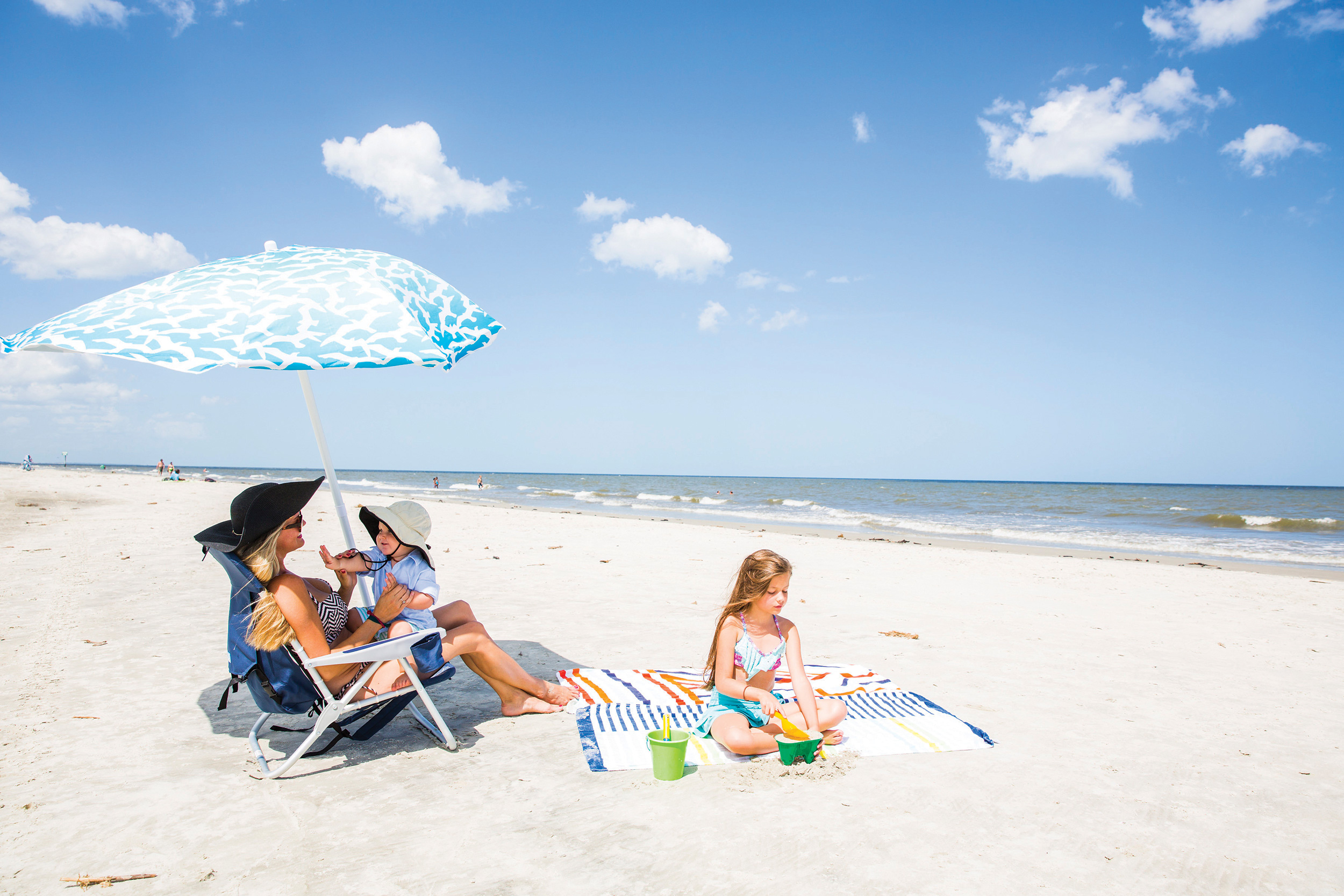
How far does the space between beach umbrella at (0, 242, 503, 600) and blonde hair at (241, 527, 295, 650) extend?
2.77 feet

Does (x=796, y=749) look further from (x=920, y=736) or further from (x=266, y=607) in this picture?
(x=266, y=607)

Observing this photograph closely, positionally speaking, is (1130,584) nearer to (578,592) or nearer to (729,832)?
(578,592)

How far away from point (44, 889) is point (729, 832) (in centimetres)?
241

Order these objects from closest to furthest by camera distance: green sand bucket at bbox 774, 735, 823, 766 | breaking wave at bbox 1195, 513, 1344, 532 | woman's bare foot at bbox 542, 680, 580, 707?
green sand bucket at bbox 774, 735, 823, 766 → woman's bare foot at bbox 542, 680, 580, 707 → breaking wave at bbox 1195, 513, 1344, 532

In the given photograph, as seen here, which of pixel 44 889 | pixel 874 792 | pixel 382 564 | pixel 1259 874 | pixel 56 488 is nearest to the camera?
pixel 44 889

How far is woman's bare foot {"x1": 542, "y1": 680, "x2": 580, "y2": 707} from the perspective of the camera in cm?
438

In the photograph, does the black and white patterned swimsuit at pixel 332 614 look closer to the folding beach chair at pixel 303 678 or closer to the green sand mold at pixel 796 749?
the folding beach chair at pixel 303 678

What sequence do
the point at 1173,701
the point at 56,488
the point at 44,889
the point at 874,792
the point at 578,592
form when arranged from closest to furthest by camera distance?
the point at 44,889, the point at 874,792, the point at 1173,701, the point at 578,592, the point at 56,488

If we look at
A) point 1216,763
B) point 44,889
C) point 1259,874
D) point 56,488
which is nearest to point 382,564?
point 44,889

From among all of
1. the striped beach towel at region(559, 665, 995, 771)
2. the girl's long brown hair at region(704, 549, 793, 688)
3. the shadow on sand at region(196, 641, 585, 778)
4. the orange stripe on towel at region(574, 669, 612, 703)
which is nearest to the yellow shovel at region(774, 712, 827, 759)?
the striped beach towel at region(559, 665, 995, 771)

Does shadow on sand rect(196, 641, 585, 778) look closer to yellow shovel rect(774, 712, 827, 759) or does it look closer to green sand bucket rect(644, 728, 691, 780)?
green sand bucket rect(644, 728, 691, 780)

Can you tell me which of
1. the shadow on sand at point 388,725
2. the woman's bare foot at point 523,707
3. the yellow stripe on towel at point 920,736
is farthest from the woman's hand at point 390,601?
the yellow stripe on towel at point 920,736

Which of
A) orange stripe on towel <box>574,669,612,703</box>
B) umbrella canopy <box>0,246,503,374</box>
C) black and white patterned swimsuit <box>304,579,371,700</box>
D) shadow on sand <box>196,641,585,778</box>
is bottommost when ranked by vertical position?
shadow on sand <box>196,641,585,778</box>

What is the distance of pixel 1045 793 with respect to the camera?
10.8ft
